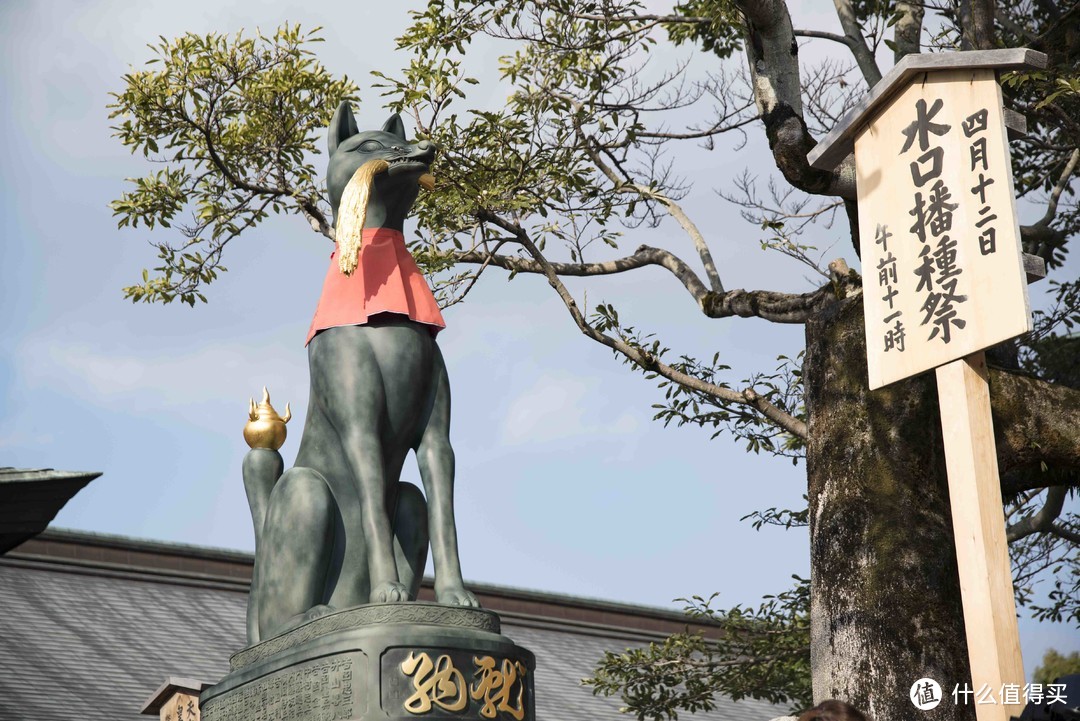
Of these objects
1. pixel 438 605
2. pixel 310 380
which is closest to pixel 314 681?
pixel 438 605

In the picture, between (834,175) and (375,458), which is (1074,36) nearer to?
(834,175)

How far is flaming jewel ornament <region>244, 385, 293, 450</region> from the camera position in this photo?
205 inches

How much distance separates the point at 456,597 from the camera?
14.6ft

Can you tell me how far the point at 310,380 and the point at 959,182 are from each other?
2535 millimetres

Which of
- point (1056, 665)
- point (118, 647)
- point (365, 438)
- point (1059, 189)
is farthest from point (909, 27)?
point (1056, 665)

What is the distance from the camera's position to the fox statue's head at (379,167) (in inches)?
195

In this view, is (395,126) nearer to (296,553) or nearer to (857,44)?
(296,553)

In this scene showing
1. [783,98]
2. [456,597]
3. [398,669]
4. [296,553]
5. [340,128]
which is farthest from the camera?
[783,98]

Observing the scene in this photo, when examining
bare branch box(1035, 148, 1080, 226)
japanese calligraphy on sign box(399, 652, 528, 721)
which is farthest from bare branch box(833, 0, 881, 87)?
japanese calligraphy on sign box(399, 652, 528, 721)

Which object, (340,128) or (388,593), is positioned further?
(340,128)

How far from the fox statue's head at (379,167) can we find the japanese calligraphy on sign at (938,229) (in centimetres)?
183

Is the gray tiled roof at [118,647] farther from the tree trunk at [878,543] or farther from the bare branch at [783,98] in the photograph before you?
the bare branch at [783,98]

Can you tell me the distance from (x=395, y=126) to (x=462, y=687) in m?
2.25

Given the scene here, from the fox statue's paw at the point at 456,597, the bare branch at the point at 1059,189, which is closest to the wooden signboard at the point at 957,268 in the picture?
the fox statue's paw at the point at 456,597
